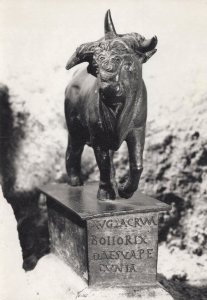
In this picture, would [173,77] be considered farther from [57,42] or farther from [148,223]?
[148,223]

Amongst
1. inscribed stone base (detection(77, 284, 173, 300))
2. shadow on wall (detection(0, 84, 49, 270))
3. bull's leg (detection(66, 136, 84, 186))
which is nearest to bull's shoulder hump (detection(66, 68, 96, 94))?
bull's leg (detection(66, 136, 84, 186))

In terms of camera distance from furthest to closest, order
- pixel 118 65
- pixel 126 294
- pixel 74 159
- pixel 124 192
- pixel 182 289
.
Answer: pixel 182 289 < pixel 74 159 < pixel 124 192 < pixel 126 294 < pixel 118 65

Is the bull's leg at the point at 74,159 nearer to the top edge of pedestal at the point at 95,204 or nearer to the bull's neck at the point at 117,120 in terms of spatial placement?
the top edge of pedestal at the point at 95,204

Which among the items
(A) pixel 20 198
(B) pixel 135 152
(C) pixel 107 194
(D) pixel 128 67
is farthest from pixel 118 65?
(A) pixel 20 198

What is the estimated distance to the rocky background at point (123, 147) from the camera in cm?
292

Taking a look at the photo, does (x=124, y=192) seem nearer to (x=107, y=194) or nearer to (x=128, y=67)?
(x=107, y=194)

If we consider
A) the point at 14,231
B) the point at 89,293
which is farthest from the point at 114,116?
the point at 14,231

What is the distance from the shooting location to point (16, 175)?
3.05 metres

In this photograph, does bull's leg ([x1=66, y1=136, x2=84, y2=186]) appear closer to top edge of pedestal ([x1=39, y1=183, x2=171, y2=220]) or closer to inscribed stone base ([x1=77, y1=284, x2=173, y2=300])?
top edge of pedestal ([x1=39, y1=183, x2=171, y2=220])

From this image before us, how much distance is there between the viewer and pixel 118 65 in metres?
1.80

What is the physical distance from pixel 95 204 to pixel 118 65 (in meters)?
0.67

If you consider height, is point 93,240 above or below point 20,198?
above

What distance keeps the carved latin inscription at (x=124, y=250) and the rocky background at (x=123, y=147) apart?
93cm

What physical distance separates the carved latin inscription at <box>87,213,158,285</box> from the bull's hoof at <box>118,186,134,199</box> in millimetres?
128
